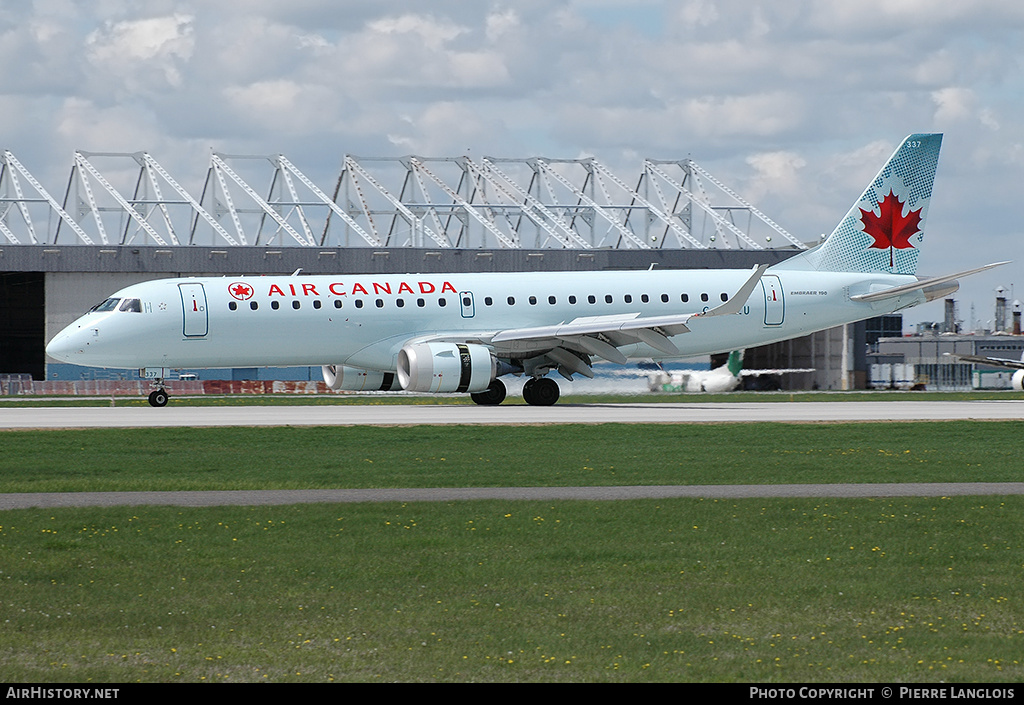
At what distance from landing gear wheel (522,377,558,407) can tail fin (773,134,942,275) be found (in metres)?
10.1

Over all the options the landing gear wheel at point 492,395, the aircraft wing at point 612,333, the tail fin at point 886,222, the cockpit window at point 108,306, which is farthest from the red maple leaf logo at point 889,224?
the cockpit window at point 108,306

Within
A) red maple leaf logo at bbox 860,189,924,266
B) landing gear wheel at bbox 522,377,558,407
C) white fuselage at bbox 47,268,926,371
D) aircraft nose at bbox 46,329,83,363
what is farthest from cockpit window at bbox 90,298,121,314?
red maple leaf logo at bbox 860,189,924,266

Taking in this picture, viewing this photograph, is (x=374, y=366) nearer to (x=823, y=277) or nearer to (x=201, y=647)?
(x=823, y=277)

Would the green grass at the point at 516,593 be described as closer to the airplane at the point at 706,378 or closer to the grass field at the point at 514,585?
the grass field at the point at 514,585

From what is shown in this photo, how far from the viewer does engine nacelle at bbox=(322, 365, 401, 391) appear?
42062 mm

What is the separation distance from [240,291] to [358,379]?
479cm

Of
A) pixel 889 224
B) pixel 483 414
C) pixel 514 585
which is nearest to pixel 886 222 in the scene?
pixel 889 224

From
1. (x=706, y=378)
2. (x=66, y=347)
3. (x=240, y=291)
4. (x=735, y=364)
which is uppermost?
(x=240, y=291)

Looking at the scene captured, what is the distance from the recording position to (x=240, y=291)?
3994cm

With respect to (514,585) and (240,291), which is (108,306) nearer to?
(240,291)

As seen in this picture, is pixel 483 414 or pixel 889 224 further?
pixel 889 224

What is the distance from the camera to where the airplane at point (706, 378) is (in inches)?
2341

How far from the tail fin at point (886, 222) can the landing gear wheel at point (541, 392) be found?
10.1 meters
